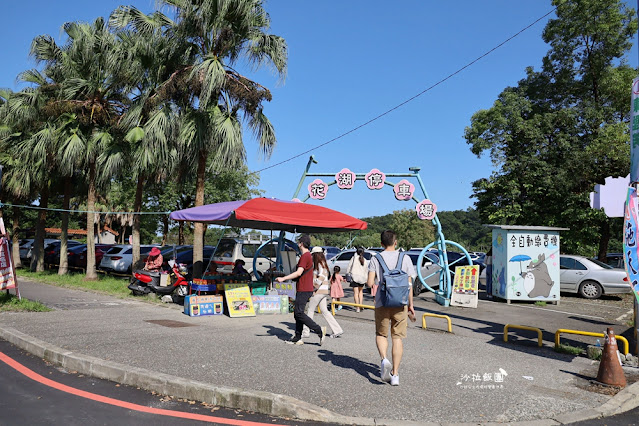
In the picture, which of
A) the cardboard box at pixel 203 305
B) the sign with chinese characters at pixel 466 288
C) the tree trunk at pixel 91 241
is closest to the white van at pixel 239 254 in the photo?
the tree trunk at pixel 91 241

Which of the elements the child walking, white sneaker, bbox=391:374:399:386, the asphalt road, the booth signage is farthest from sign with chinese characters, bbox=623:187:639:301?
the booth signage

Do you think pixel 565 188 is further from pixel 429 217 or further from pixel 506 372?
pixel 506 372

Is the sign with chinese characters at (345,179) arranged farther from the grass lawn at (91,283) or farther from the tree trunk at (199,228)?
the grass lawn at (91,283)

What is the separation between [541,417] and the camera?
185 inches

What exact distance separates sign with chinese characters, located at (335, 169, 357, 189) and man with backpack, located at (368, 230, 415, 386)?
9463mm

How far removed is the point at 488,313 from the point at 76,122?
1589 cm

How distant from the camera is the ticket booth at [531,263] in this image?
14516 millimetres

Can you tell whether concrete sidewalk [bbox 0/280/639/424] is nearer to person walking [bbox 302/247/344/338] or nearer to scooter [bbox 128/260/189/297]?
person walking [bbox 302/247/344/338]

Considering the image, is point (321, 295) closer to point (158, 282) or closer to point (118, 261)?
point (158, 282)

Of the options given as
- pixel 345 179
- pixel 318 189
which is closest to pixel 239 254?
pixel 318 189

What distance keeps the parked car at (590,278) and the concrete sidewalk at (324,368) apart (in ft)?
28.8

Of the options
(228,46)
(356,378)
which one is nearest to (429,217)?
(228,46)

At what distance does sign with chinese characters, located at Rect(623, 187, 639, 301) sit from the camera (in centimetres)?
653

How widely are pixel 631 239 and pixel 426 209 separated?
828 cm
